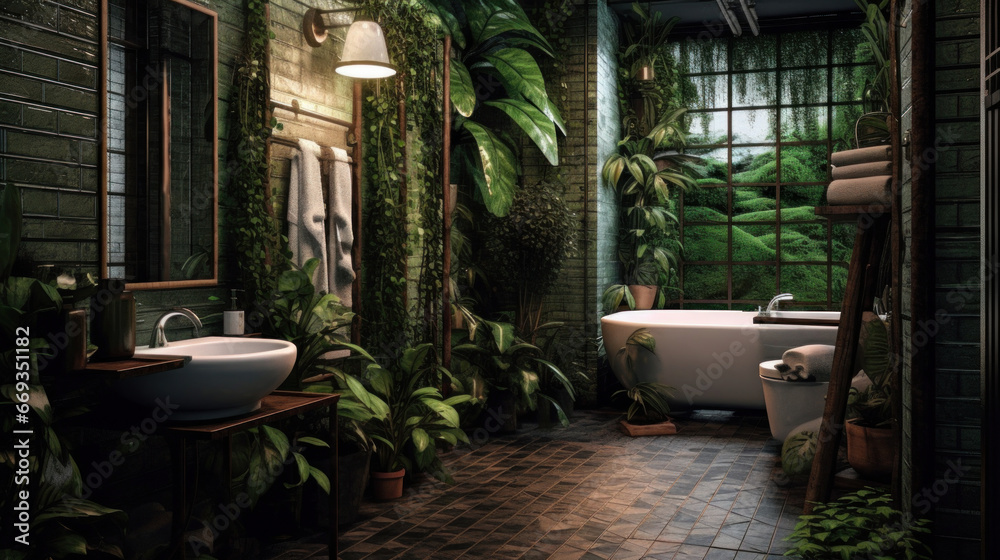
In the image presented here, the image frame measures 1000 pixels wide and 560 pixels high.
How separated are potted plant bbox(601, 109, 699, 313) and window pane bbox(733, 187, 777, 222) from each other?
0.60 m

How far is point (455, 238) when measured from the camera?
523cm

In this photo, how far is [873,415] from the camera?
3715 mm

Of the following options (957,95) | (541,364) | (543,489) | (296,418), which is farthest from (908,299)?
(541,364)

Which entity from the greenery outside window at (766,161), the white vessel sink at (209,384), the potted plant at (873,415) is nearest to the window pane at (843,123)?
the greenery outside window at (766,161)

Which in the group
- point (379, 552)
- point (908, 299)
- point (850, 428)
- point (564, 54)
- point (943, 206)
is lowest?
point (379, 552)

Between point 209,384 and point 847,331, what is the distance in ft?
7.92

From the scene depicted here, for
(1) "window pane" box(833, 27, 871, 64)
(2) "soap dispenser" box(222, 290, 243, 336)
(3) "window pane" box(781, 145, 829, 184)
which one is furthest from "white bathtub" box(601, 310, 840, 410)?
→ (2) "soap dispenser" box(222, 290, 243, 336)

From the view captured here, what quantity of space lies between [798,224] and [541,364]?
2891 mm

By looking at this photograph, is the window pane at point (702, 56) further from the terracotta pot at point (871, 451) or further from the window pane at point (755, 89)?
the terracotta pot at point (871, 451)

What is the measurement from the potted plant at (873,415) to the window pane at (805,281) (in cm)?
313

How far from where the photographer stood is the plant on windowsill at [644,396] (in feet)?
16.8

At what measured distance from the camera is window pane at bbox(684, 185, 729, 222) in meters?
7.03

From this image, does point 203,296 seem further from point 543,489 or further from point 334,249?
point 543,489

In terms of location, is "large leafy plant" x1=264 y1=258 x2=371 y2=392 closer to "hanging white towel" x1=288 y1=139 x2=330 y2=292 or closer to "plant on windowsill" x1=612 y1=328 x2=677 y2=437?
"hanging white towel" x1=288 y1=139 x2=330 y2=292
